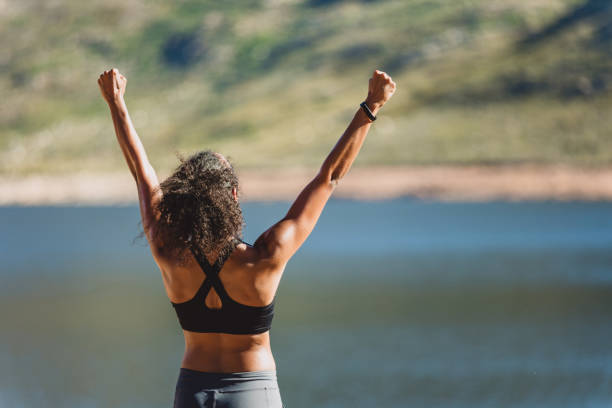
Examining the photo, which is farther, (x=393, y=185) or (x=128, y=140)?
(x=393, y=185)

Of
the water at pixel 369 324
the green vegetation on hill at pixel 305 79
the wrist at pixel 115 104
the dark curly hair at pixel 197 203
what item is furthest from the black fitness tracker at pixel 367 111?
the green vegetation on hill at pixel 305 79

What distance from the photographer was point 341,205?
63.6 m

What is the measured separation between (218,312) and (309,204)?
1.59 ft

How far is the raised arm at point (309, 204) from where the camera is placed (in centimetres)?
323

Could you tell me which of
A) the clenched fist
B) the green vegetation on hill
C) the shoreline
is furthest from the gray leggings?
the green vegetation on hill

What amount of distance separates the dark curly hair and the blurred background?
49 centimetres

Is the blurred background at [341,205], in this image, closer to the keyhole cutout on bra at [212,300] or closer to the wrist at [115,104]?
the wrist at [115,104]

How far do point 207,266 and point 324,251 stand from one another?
2983 cm

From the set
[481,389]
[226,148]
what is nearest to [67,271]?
[481,389]

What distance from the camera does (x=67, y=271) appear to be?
1142 inches

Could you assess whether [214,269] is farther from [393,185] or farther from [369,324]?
[393,185]

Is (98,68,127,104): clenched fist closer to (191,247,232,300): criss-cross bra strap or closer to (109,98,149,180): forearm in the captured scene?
(109,98,149,180): forearm

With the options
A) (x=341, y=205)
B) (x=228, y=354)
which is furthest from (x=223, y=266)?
(x=341, y=205)

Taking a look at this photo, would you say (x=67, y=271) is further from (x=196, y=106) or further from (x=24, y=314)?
(x=196, y=106)
